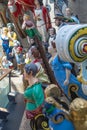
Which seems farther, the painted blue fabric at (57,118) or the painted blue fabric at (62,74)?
the painted blue fabric at (62,74)

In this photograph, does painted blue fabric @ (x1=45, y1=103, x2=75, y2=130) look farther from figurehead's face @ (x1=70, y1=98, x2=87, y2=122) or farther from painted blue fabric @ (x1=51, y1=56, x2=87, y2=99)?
painted blue fabric @ (x1=51, y1=56, x2=87, y2=99)

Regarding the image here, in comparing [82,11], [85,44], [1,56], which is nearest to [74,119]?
[85,44]

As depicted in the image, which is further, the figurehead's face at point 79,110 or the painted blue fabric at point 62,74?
the painted blue fabric at point 62,74

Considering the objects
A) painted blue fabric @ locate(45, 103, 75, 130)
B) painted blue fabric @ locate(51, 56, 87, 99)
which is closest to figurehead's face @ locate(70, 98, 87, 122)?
painted blue fabric @ locate(45, 103, 75, 130)

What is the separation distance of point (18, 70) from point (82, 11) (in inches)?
154

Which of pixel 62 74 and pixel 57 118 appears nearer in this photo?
pixel 57 118

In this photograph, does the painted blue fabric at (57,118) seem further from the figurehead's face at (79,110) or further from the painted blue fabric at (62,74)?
the painted blue fabric at (62,74)

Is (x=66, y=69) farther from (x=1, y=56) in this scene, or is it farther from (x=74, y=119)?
(x=1, y=56)

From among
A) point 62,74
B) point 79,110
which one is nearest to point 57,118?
point 79,110

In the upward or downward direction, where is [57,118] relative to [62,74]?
downward

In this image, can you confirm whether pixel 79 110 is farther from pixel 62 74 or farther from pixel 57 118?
pixel 62 74

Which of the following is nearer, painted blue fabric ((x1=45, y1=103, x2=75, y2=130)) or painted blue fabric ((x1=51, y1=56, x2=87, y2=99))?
painted blue fabric ((x1=45, y1=103, x2=75, y2=130))

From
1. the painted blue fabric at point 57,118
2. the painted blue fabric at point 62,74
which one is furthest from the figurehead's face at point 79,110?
the painted blue fabric at point 62,74

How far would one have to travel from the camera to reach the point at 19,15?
580 centimetres
